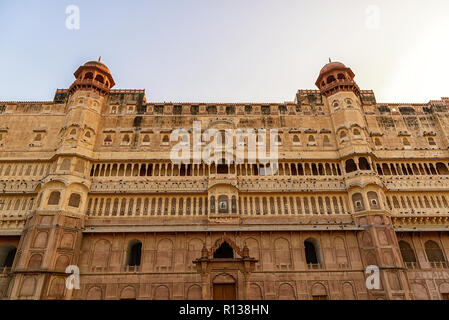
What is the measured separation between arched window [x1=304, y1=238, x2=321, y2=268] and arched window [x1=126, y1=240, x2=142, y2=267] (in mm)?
15167

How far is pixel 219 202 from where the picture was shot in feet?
87.0

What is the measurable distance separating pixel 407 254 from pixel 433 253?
7.58 feet

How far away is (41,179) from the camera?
90.1 feet

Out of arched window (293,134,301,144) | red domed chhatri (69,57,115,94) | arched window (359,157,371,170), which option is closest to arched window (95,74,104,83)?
red domed chhatri (69,57,115,94)

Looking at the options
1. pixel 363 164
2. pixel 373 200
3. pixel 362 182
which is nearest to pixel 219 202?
pixel 362 182

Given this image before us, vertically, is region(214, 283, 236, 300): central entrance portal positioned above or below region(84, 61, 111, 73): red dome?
below

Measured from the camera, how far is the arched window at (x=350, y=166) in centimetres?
2858

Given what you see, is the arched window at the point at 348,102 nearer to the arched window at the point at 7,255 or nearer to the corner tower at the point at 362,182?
the corner tower at the point at 362,182

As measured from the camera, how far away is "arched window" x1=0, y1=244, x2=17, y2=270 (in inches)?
998

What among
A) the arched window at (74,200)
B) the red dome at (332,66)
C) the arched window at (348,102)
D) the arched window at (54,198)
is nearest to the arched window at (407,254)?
the arched window at (348,102)

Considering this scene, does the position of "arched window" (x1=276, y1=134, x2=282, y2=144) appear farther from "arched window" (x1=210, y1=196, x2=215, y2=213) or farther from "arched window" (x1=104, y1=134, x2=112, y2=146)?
"arched window" (x1=104, y1=134, x2=112, y2=146)

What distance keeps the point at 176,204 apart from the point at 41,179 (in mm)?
12998

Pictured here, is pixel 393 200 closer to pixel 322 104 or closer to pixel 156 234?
pixel 322 104
